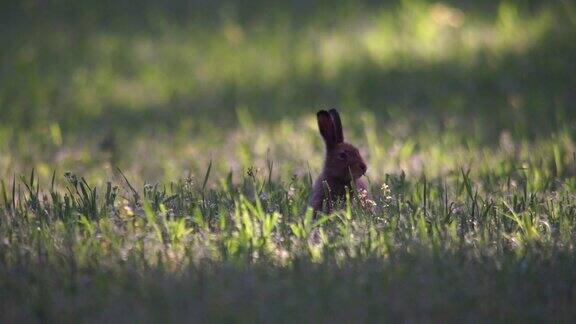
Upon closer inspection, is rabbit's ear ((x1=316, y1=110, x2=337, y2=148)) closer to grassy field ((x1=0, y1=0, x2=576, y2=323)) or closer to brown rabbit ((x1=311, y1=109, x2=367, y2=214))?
brown rabbit ((x1=311, y1=109, x2=367, y2=214))

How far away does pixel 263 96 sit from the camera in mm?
12805

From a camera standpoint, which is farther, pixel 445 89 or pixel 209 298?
pixel 445 89

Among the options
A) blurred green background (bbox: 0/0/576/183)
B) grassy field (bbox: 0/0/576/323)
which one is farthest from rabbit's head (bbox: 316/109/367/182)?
blurred green background (bbox: 0/0/576/183)

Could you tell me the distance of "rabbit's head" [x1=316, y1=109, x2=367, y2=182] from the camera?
732 cm

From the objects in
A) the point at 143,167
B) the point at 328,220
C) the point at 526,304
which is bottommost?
the point at 526,304

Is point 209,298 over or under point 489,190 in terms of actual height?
under

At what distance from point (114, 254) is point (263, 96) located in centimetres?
744

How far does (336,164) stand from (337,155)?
0.10 metres

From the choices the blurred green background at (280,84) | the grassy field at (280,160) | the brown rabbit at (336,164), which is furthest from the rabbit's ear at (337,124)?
the blurred green background at (280,84)

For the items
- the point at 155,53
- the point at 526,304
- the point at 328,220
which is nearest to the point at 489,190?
the point at 328,220

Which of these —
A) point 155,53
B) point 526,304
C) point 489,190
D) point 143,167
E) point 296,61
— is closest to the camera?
point 526,304

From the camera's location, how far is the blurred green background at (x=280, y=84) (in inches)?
383

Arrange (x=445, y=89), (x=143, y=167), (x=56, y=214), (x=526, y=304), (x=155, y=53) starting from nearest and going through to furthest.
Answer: (x=526, y=304) < (x=56, y=214) < (x=143, y=167) < (x=445, y=89) < (x=155, y=53)

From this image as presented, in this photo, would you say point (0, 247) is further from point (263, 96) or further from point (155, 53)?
point (155, 53)
